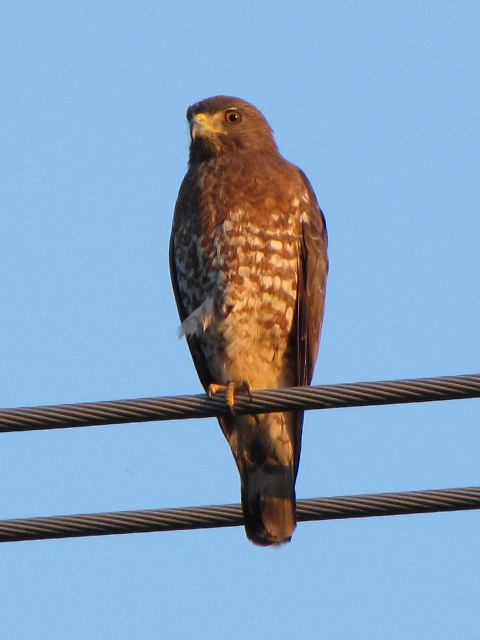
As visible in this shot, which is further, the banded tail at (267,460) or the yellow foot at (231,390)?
the banded tail at (267,460)

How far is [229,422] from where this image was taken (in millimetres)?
7773

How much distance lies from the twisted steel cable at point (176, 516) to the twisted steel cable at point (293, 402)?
36cm

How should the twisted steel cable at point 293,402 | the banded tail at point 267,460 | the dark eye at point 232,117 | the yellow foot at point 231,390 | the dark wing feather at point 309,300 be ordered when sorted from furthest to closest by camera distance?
the dark eye at point 232,117, the dark wing feather at point 309,300, the banded tail at point 267,460, the yellow foot at point 231,390, the twisted steel cable at point 293,402

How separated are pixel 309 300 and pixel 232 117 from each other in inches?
62.2

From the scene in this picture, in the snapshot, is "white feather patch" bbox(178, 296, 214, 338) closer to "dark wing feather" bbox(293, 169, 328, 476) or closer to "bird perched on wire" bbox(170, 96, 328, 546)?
"bird perched on wire" bbox(170, 96, 328, 546)

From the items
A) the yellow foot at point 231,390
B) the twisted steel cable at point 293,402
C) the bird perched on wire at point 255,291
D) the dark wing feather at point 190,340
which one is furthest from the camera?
the dark wing feather at point 190,340

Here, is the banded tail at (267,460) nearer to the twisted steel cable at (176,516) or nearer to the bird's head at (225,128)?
the bird's head at (225,128)

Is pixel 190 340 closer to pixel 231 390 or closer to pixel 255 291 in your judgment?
pixel 255 291

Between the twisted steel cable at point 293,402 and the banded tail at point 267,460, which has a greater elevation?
the banded tail at point 267,460

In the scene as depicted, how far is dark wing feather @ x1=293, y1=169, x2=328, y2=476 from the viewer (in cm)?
761

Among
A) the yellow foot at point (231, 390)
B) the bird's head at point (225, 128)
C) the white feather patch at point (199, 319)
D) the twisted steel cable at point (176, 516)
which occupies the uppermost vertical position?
the bird's head at point (225, 128)

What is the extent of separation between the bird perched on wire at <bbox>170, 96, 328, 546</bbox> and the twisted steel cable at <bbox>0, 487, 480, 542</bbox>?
6.63ft

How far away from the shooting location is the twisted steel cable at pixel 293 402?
496 cm

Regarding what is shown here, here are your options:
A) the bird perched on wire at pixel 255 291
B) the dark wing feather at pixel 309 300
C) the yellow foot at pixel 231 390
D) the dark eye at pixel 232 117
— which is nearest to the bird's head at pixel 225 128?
the dark eye at pixel 232 117
